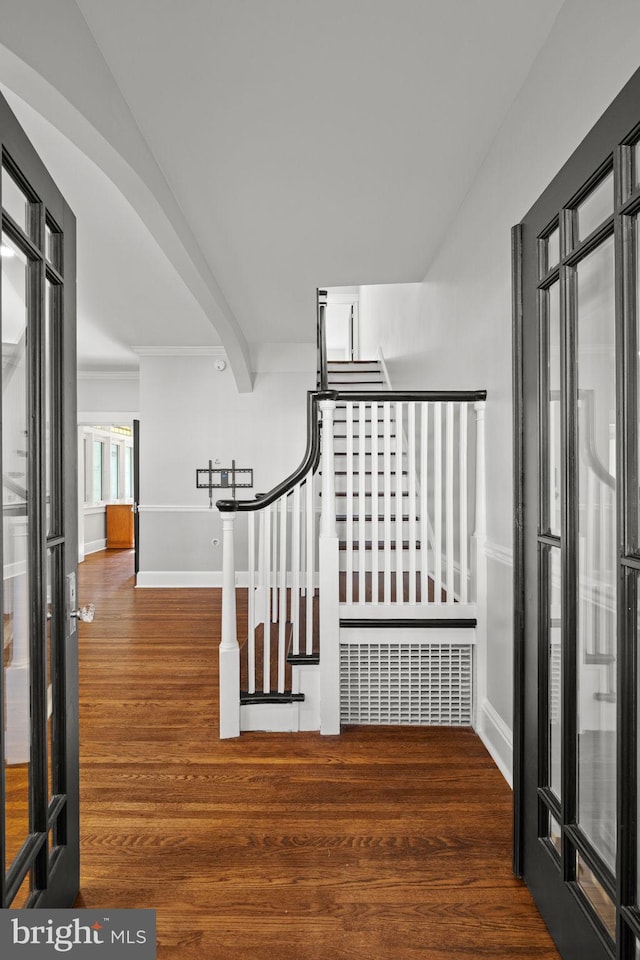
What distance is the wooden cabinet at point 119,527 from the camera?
36.3 ft

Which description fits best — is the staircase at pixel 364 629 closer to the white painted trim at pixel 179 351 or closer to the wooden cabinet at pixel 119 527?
the white painted trim at pixel 179 351

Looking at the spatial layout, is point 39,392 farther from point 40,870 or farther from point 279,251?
point 279,251

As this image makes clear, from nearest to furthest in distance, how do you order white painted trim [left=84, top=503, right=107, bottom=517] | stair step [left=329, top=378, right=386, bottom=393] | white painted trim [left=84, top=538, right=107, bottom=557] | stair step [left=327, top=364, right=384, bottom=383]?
1. stair step [left=329, top=378, right=386, bottom=393]
2. stair step [left=327, top=364, right=384, bottom=383]
3. white painted trim [left=84, top=503, right=107, bottom=517]
4. white painted trim [left=84, top=538, right=107, bottom=557]

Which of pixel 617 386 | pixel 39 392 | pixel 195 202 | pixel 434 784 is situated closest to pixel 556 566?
pixel 617 386

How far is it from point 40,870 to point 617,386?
168 cm

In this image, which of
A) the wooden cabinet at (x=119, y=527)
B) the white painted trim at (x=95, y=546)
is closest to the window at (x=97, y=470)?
the wooden cabinet at (x=119, y=527)

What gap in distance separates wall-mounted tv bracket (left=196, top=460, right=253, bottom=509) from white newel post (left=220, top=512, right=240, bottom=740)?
4009 millimetres

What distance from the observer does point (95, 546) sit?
10.6m

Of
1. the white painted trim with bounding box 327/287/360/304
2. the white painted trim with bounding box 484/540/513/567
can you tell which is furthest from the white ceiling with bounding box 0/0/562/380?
the white painted trim with bounding box 327/287/360/304

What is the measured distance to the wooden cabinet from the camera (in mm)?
11055

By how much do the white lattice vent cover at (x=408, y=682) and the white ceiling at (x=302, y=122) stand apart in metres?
2.31

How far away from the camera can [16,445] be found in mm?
1273
